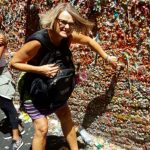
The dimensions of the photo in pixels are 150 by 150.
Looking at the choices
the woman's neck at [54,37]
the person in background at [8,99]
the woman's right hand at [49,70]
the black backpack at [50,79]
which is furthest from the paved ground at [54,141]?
the woman's neck at [54,37]

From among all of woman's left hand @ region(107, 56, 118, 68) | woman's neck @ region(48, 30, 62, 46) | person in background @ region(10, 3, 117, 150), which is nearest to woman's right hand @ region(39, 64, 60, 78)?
person in background @ region(10, 3, 117, 150)

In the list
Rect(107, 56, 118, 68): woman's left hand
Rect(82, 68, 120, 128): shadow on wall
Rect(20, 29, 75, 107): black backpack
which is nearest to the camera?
Rect(20, 29, 75, 107): black backpack

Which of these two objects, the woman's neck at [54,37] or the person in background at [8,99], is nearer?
the woman's neck at [54,37]

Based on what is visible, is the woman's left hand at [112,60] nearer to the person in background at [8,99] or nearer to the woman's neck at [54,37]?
the woman's neck at [54,37]

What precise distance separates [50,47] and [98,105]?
1.51 meters

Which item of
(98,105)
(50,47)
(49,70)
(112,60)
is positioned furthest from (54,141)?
(50,47)

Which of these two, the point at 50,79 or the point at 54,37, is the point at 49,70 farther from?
the point at 54,37

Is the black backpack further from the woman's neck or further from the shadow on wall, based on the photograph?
the shadow on wall

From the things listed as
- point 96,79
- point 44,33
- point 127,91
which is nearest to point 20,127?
point 96,79

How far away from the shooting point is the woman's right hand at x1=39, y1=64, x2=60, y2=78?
4105 millimetres

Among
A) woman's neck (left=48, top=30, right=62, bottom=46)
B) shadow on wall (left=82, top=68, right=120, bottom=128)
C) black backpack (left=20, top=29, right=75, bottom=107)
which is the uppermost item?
woman's neck (left=48, top=30, right=62, bottom=46)

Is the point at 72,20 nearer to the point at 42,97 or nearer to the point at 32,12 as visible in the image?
the point at 42,97

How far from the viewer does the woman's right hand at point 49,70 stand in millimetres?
4105

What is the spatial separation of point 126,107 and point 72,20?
1.51 meters
